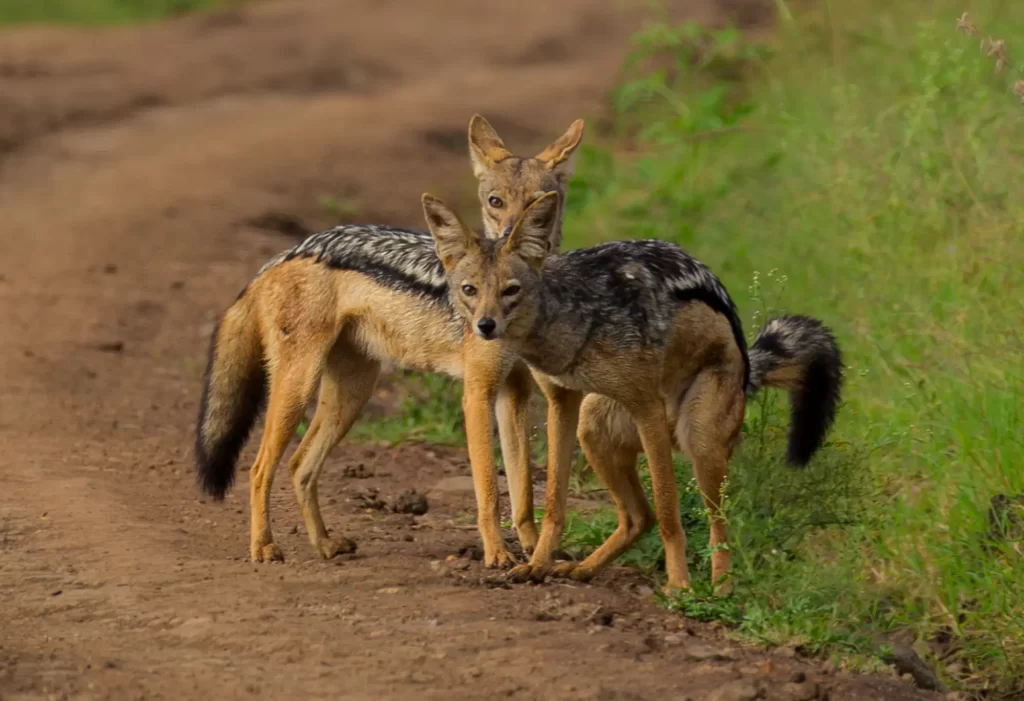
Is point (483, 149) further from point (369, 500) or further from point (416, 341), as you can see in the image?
point (369, 500)

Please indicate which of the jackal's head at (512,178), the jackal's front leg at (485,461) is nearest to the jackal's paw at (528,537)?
the jackal's front leg at (485,461)

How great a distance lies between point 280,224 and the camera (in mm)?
13164

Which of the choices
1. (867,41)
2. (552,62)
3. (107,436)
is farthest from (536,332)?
(552,62)

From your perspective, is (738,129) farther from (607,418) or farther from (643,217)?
(607,418)

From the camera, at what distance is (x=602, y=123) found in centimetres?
1675

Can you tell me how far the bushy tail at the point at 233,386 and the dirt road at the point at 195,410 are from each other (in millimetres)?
373

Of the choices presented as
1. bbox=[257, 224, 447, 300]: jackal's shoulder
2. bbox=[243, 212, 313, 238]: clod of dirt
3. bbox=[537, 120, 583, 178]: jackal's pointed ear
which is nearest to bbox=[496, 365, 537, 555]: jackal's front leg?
bbox=[257, 224, 447, 300]: jackal's shoulder

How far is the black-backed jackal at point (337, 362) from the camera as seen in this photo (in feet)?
22.1

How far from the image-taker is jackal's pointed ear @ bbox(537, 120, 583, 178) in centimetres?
793

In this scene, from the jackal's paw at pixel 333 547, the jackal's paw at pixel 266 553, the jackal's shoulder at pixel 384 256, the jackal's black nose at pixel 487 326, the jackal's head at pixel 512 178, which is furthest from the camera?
the jackal's head at pixel 512 178

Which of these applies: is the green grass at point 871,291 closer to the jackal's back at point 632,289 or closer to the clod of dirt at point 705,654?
the clod of dirt at point 705,654

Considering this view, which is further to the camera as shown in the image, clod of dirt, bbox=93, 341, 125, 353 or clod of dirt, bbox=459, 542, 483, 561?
clod of dirt, bbox=93, 341, 125, 353

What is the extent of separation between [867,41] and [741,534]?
19.2 feet

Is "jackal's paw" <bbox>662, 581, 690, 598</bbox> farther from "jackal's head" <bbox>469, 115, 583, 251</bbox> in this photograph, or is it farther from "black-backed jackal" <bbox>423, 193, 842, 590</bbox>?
"jackal's head" <bbox>469, 115, 583, 251</bbox>
